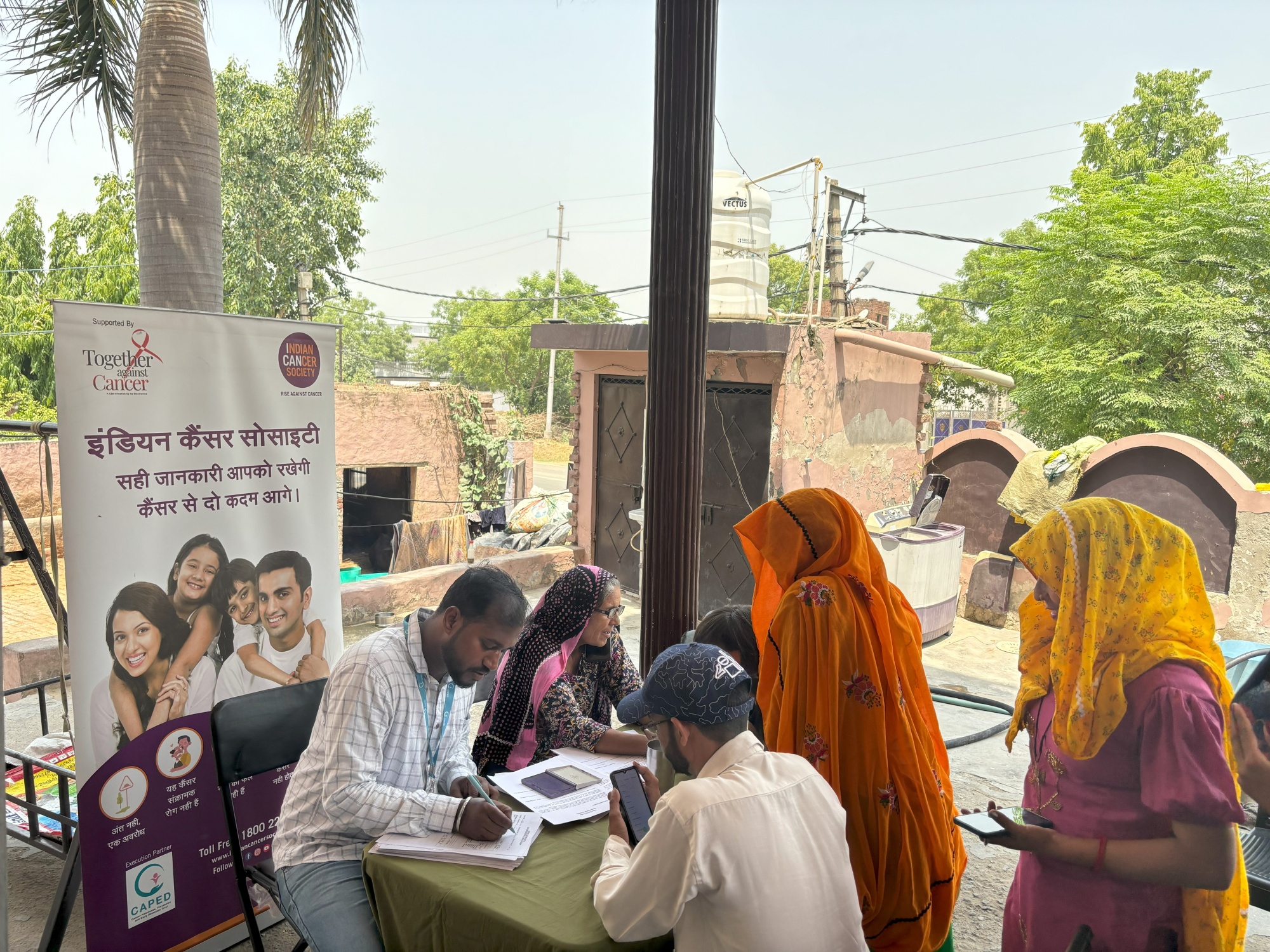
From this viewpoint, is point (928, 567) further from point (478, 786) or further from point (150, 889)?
point (150, 889)

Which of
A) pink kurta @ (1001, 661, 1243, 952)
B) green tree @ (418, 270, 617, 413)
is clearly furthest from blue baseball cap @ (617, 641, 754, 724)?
green tree @ (418, 270, 617, 413)

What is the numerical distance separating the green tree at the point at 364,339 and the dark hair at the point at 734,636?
72.1 feet

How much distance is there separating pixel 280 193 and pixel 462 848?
64.6 ft

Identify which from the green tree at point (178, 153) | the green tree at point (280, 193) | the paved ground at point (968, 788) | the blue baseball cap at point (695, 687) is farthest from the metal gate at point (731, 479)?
the green tree at point (280, 193)

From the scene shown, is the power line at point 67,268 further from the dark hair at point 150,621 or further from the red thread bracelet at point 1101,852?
the red thread bracelet at point 1101,852

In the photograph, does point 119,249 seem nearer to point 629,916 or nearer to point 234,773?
point 234,773

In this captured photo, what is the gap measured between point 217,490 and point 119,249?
65.2 ft

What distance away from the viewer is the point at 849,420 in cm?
817

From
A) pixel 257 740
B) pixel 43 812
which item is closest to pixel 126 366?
pixel 257 740

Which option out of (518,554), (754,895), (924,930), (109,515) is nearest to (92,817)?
(109,515)

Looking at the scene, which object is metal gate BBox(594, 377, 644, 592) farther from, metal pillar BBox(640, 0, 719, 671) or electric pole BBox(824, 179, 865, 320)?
metal pillar BBox(640, 0, 719, 671)

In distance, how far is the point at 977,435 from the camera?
28.5 feet

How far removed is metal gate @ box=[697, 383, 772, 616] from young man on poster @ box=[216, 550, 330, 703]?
17.1 ft

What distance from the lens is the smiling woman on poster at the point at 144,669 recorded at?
2.54 m
